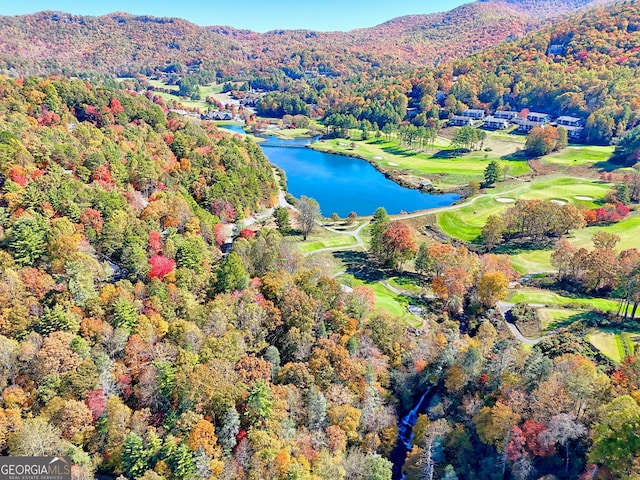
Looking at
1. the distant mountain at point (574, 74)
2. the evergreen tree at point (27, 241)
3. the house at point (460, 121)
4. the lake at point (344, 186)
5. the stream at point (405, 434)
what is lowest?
the stream at point (405, 434)

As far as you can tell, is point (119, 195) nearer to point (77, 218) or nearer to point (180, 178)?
point (77, 218)

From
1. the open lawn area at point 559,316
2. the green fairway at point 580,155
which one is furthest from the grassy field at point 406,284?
the green fairway at point 580,155

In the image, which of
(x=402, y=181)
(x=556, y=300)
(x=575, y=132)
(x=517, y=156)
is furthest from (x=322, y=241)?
(x=575, y=132)

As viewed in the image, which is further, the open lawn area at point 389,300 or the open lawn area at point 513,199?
the open lawn area at point 513,199

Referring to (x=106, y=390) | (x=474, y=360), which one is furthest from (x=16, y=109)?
(x=474, y=360)

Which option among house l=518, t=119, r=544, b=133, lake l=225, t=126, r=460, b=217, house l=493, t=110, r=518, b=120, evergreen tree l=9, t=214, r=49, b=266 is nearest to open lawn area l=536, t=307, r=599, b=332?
lake l=225, t=126, r=460, b=217

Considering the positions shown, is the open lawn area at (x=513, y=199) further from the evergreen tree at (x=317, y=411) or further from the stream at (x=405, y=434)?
the evergreen tree at (x=317, y=411)
